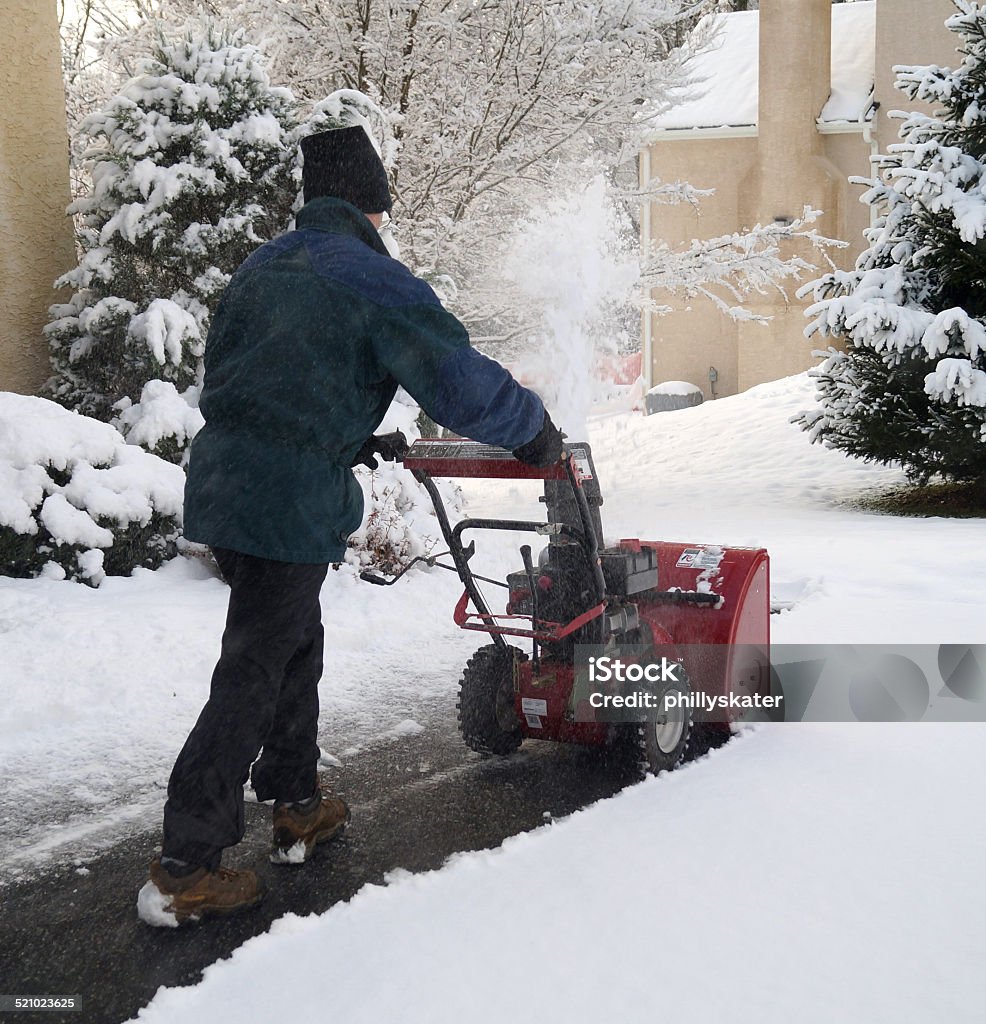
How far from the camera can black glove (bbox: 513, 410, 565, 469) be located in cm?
275

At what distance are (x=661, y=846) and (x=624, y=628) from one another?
0.77 m

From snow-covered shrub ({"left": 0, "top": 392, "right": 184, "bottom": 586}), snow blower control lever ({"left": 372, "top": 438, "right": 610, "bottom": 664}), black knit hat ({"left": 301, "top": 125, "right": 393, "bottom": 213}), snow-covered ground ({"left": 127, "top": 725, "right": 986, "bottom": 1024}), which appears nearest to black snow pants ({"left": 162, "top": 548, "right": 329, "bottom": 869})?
snow-covered ground ({"left": 127, "top": 725, "right": 986, "bottom": 1024})

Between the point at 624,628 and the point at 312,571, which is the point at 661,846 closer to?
the point at 624,628

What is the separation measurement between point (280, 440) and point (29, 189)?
5.98m

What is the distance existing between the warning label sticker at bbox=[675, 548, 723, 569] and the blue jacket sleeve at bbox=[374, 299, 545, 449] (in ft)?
5.00

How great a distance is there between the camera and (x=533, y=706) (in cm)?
358

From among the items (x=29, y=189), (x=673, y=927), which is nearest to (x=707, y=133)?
(x=29, y=189)

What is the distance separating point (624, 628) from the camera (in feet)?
11.4

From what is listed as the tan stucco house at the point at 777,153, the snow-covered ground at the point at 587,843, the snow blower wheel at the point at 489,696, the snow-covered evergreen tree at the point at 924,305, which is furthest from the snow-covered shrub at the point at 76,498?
the tan stucco house at the point at 777,153

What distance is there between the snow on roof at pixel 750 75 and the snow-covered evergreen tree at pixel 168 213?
1291 cm

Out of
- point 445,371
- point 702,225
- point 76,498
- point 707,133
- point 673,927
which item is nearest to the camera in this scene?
point 673,927

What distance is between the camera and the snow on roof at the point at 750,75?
780 inches

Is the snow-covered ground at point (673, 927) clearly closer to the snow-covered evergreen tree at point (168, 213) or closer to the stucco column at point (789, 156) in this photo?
the snow-covered evergreen tree at point (168, 213)

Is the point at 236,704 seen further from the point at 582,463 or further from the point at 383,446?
the point at 582,463
